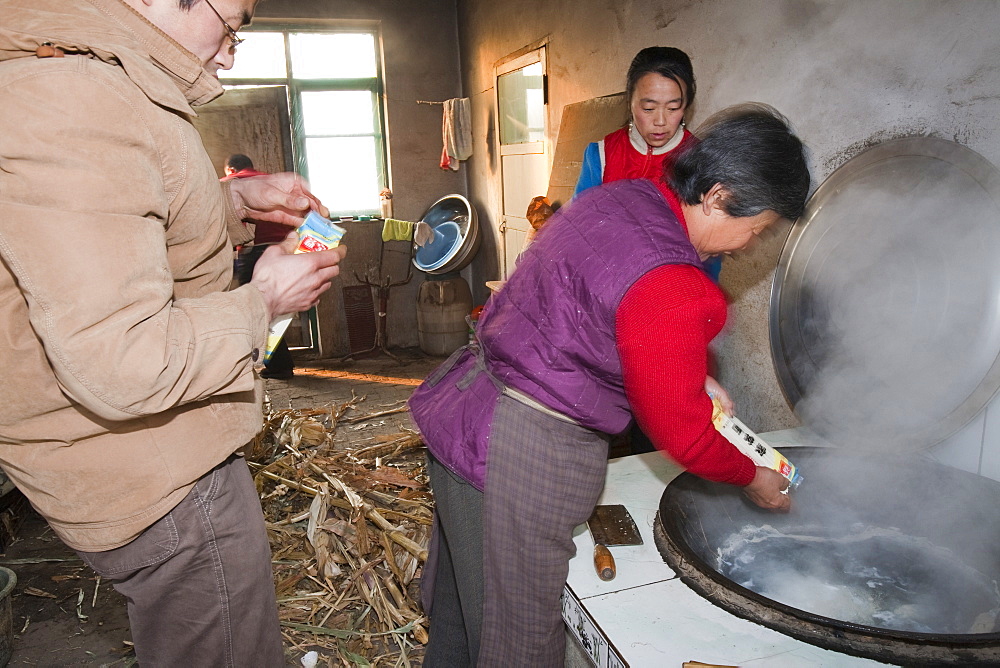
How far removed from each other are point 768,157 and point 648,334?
48 centimetres

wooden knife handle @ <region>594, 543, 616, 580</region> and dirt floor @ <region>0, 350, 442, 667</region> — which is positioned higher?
wooden knife handle @ <region>594, 543, 616, 580</region>

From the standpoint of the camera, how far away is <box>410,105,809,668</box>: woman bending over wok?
1305 mm

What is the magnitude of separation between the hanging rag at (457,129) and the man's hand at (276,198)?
19.0ft

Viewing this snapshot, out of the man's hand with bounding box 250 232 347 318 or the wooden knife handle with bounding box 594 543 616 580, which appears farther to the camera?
the wooden knife handle with bounding box 594 543 616 580

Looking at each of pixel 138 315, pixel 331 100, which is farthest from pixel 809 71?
pixel 331 100

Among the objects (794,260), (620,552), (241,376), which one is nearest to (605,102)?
(794,260)

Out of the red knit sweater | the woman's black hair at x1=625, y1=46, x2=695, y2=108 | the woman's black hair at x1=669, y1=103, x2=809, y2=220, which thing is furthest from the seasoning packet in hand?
the woman's black hair at x1=625, y1=46, x2=695, y2=108

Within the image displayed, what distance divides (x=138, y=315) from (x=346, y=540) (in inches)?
101

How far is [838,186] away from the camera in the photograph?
2.10 metres

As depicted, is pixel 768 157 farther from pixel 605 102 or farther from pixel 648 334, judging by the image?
pixel 605 102

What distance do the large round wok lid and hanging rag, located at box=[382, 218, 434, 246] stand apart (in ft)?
16.4

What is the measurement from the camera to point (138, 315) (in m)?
0.98

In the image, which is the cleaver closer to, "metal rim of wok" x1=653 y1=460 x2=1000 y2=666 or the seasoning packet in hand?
"metal rim of wok" x1=653 y1=460 x2=1000 y2=666

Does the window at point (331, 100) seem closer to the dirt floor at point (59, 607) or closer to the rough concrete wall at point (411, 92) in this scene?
the rough concrete wall at point (411, 92)
